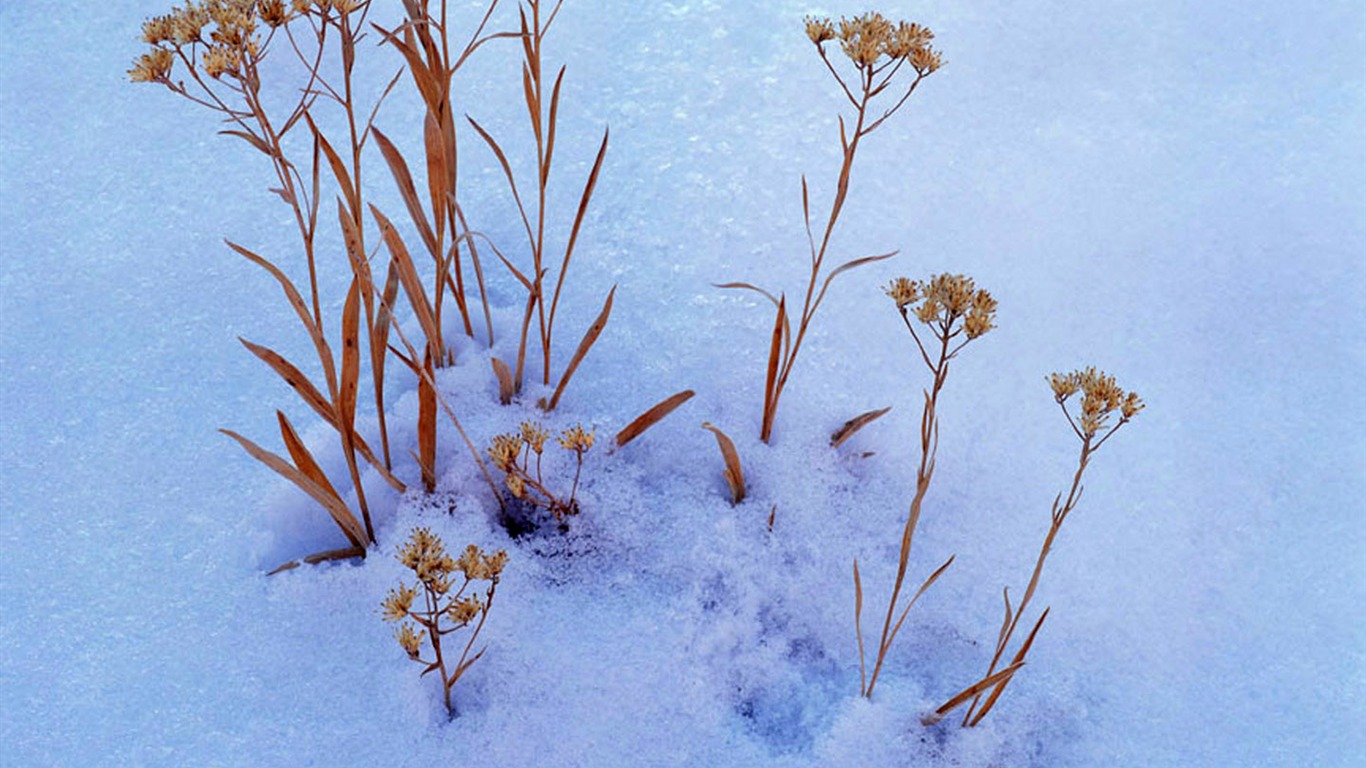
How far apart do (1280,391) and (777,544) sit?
576mm

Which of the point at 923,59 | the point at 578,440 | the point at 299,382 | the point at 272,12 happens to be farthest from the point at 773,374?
the point at 272,12

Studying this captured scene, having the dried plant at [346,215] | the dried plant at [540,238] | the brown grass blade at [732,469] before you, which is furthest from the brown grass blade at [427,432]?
the brown grass blade at [732,469]

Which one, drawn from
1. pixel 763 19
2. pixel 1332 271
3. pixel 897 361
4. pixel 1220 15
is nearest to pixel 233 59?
pixel 897 361

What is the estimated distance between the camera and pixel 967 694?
918mm

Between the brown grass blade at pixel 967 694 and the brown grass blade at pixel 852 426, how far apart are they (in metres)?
0.27

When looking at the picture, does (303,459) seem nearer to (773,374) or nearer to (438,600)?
(438,600)

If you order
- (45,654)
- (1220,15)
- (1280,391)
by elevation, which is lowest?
(45,654)

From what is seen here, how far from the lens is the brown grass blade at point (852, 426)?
1153 millimetres

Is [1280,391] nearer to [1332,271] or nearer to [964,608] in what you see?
[1332,271]

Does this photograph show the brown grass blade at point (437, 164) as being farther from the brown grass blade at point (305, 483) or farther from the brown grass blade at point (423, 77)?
the brown grass blade at point (305, 483)

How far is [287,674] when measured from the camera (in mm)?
998

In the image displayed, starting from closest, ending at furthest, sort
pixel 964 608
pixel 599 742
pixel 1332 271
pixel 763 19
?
pixel 599 742 < pixel 964 608 < pixel 1332 271 < pixel 763 19

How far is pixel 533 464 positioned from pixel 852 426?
0.31m

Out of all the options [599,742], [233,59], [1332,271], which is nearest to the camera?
[233,59]
